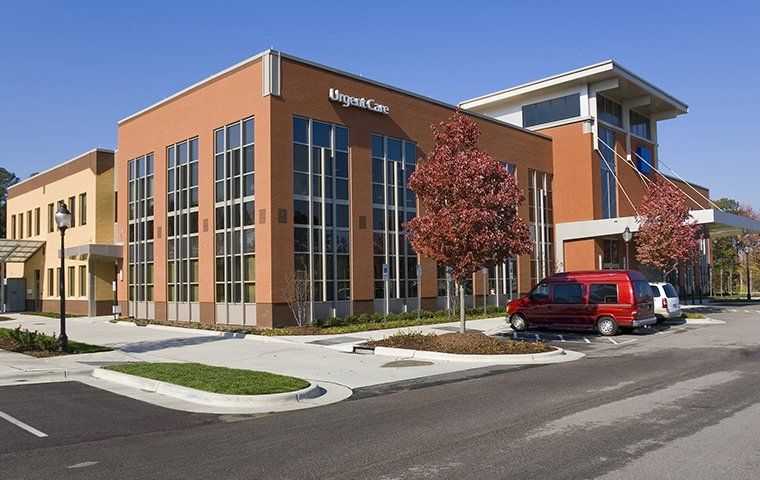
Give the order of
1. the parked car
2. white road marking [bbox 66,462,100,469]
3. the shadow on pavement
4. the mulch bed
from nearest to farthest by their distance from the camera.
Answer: white road marking [bbox 66,462,100,469]
the mulch bed
the shadow on pavement
the parked car

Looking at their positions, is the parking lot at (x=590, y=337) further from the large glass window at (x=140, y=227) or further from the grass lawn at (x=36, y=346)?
the large glass window at (x=140, y=227)

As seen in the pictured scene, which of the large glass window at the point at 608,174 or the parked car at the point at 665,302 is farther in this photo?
the large glass window at the point at 608,174

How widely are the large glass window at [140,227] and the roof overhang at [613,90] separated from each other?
78.0 ft

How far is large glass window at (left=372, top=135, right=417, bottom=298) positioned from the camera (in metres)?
28.9

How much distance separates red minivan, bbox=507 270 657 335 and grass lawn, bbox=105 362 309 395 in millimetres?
→ 12907

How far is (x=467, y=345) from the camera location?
16.7 m

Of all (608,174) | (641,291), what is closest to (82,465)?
(641,291)

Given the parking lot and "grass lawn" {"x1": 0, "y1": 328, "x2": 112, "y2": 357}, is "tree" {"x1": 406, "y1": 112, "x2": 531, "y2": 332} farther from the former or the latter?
"grass lawn" {"x1": 0, "y1": 328, "x2": 112, "y2": 357}

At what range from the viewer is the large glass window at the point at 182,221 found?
28.7 meters

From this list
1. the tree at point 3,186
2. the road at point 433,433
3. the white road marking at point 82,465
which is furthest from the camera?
the tree at point 3,186

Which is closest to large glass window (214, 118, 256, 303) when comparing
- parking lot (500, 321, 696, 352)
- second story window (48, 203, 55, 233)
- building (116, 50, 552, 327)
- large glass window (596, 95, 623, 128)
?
A: building (116, 50, 552, 327)

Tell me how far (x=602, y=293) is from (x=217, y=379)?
562 inches

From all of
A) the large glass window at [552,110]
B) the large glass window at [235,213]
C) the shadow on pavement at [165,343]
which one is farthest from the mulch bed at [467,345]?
Answer: the large glass window at [552,110]

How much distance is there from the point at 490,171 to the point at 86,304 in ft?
87.9
